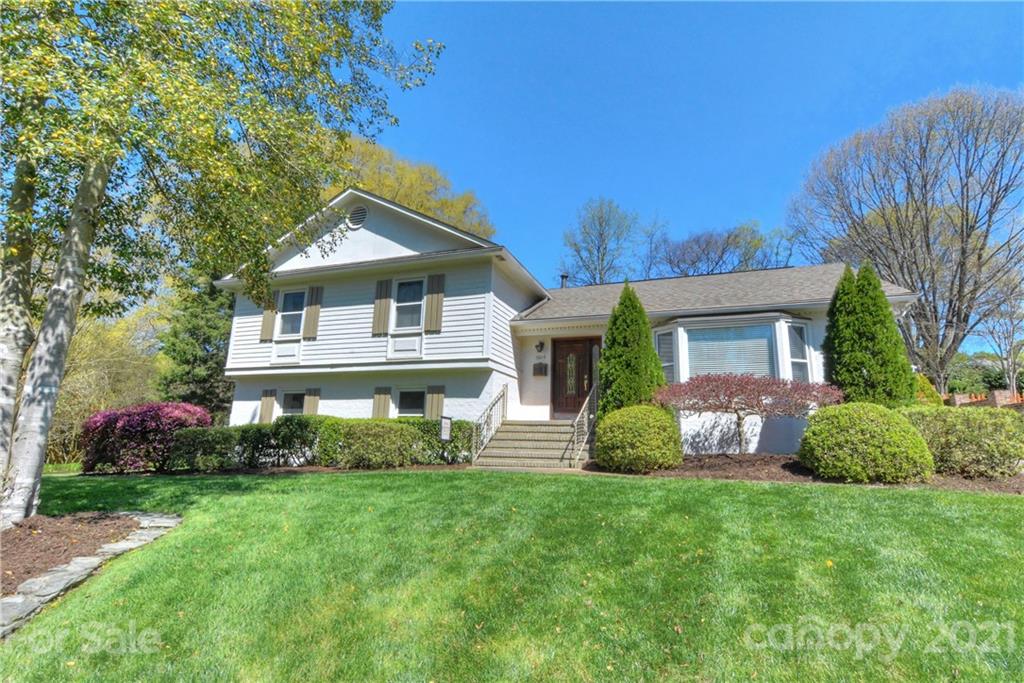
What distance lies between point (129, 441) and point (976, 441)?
640 inches

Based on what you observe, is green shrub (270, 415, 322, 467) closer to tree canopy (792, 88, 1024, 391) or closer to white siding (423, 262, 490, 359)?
white siding (423, 262, 490, 359)

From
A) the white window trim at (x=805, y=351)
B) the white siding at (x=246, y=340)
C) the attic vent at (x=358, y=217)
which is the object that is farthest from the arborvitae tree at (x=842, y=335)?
the white siding at (x=246, y=340)

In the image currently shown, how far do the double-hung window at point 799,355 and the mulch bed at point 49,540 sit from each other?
11.5 m

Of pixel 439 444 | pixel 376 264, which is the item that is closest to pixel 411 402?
pixel 439 444

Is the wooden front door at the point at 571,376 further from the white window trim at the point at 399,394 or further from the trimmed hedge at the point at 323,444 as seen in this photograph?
the white window trim at the point at 399,394

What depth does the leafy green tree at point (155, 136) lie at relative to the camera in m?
4.32

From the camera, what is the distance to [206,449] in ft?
35.1

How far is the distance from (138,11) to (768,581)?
7.64 meters

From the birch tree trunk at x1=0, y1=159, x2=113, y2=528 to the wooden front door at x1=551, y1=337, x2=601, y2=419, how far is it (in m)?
9.82

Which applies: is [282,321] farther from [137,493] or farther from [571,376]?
[571,376]

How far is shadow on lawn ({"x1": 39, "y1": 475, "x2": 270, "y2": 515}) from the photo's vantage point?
590 cm

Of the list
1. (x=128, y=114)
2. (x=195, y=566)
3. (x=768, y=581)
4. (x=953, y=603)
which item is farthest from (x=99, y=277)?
(x=953, y=603)

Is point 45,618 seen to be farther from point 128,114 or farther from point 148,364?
point 148,364

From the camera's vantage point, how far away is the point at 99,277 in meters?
6.58
